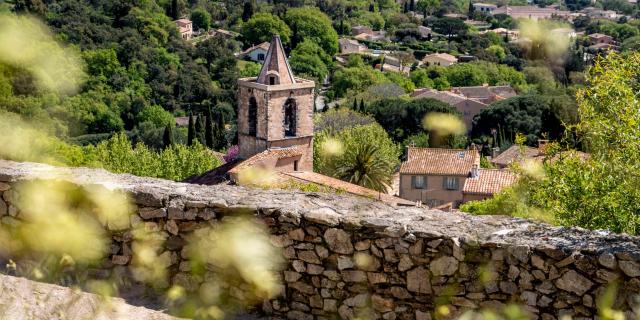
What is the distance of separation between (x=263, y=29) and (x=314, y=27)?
19.2 feet

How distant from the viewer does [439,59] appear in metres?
88.8

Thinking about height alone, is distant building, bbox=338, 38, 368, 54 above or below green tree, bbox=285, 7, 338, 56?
below

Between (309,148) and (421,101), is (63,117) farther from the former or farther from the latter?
(309,148)

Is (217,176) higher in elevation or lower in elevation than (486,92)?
higher

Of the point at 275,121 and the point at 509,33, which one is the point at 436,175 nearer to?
the point at 275,121

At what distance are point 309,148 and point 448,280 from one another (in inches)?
851

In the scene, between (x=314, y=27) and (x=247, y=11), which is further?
(x=247, y=11)

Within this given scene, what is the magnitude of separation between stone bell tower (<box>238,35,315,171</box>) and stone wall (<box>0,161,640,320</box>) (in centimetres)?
1993

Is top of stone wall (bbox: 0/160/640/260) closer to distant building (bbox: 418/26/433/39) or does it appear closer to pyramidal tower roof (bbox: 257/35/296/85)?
pyramidal tower roof (bbox: 257/35/296/85)

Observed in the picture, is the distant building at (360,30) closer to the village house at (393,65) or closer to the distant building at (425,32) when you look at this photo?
the distant building at (425,32)

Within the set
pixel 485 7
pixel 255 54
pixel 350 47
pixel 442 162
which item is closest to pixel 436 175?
pixel 442 162

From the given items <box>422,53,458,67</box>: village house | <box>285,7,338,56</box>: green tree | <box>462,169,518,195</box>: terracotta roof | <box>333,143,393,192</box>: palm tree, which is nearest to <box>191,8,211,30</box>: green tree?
<box>285,7,338,56</box>: green tree

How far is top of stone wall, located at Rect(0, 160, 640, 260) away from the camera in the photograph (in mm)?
4555

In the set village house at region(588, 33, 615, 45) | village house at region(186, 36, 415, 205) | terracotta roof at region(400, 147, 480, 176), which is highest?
village house at region(186, 36, 415, 205)
